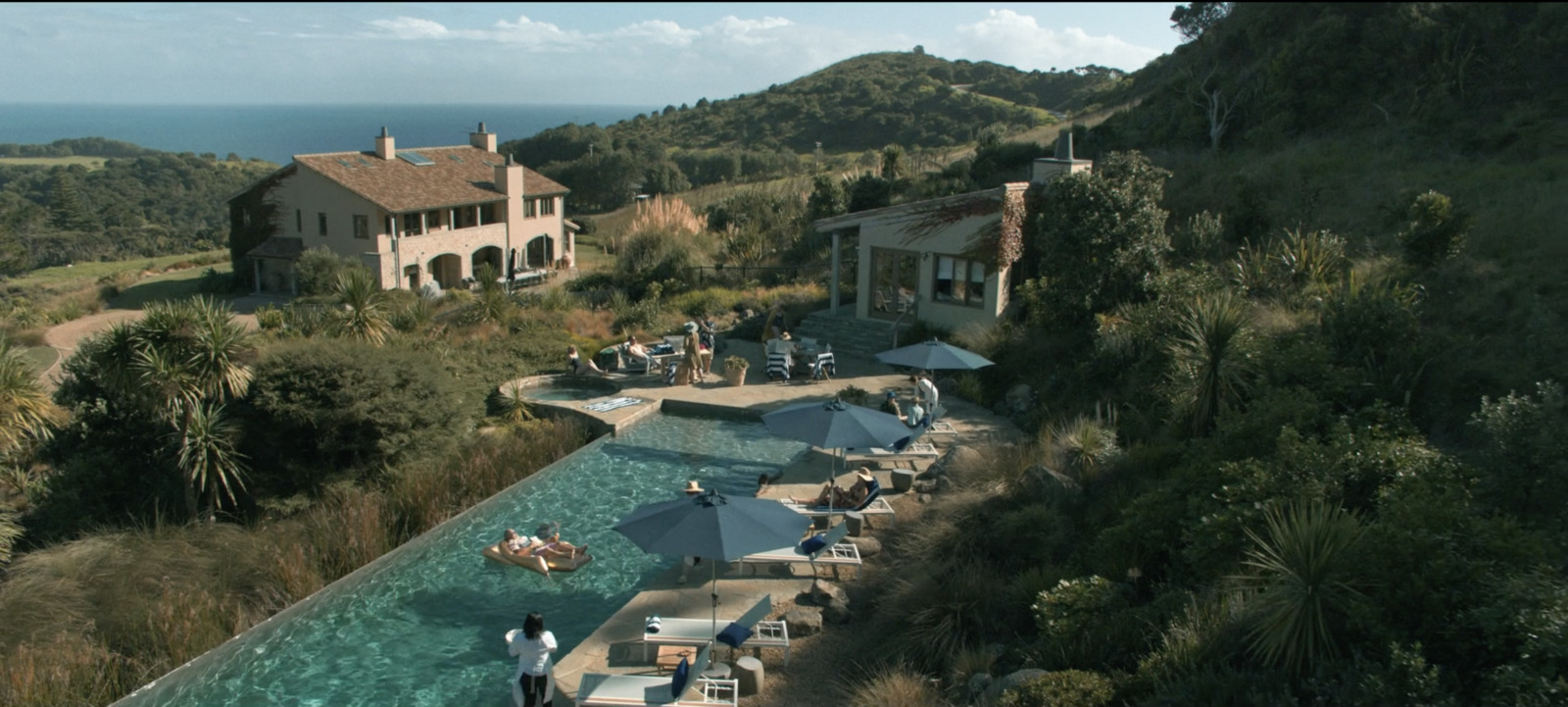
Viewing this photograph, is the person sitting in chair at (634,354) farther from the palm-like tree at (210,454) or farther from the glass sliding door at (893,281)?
the palm-like tree at (210,454)

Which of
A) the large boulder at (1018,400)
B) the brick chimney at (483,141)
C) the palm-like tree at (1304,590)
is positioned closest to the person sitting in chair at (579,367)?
the large boulder at (1018,400)

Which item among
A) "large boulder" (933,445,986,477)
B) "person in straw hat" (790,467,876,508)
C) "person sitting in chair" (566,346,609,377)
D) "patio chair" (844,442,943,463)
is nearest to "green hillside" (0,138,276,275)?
"person sitting in chair" (566,346,609,377)

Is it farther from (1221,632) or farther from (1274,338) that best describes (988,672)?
(1274,338)

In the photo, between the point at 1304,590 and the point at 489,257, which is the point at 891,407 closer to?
the point at 1304,590

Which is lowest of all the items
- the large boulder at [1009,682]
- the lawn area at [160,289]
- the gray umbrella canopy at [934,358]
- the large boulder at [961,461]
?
the lawn area at [160,289]

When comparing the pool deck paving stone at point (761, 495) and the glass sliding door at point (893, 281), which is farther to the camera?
the glass sliding door at point (893, 281)

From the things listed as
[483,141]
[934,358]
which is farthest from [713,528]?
[483,141]

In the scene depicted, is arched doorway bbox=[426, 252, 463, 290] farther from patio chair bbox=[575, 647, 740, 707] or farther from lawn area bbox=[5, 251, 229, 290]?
patio chair bbox=[575, 647, 740, 707]
